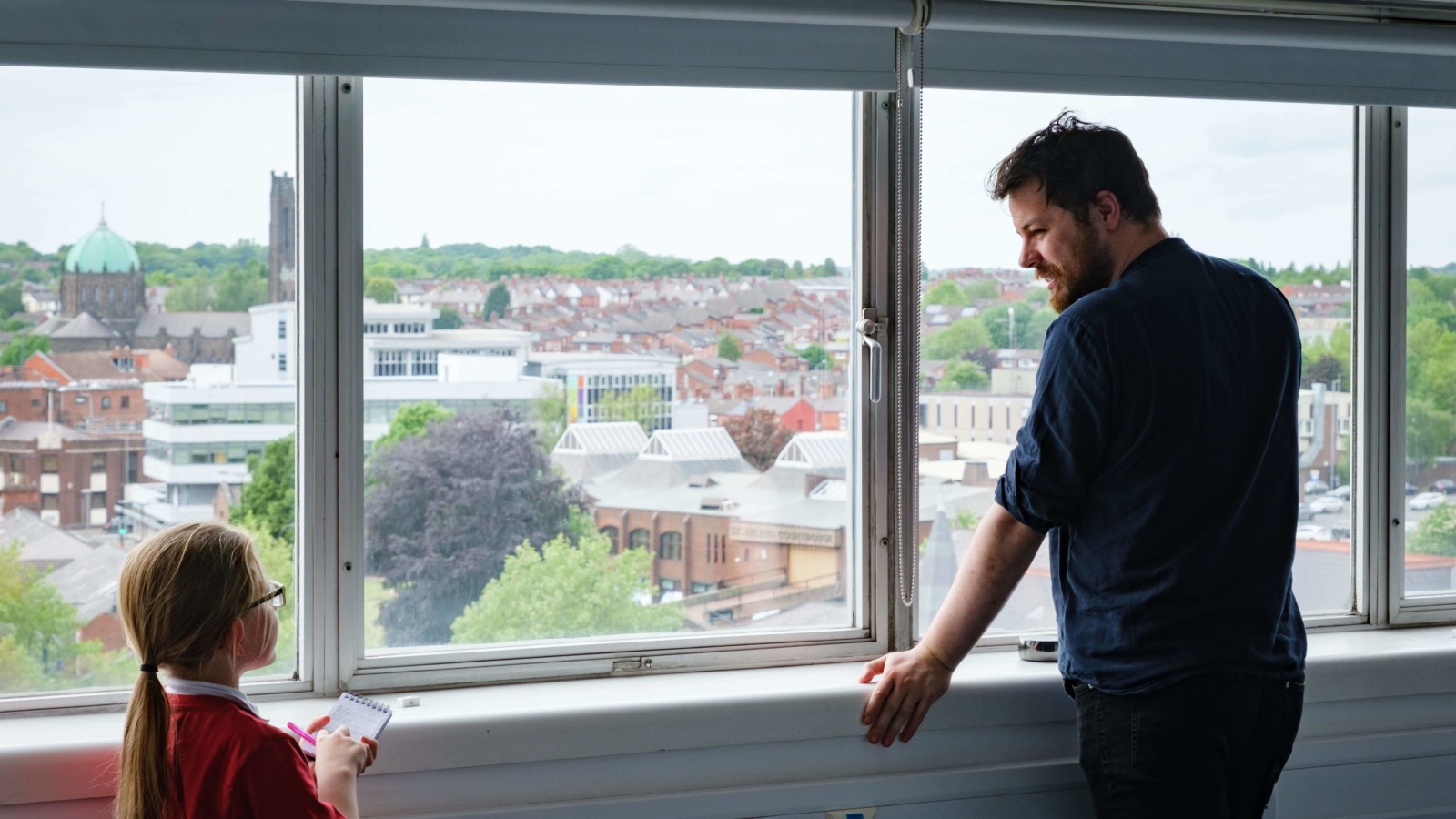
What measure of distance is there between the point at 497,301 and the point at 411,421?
0.25 meters

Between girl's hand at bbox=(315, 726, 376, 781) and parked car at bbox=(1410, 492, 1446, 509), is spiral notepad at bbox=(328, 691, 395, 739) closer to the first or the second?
girl's hand at bbox=(315, 726, 376, 781)

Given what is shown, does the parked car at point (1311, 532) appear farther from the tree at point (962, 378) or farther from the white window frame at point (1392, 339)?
the tree at point (962, 378)

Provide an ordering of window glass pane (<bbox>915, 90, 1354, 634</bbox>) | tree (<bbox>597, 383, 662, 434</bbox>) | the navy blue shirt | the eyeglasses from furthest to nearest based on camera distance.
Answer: window glass pane (<bbox>915, 90, 1354, 634</bbox>)
tree (<bbox>597, 383, 662, 434</bbox>)
the navy blue shirt
the eyeglasses

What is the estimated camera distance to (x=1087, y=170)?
1.78 m

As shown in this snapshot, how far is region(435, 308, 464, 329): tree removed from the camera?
201 cm

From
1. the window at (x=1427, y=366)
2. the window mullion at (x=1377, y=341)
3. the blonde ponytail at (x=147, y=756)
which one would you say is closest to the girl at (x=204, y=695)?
the blonde ponytail at (x=147, y=756)

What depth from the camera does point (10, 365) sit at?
1.84m

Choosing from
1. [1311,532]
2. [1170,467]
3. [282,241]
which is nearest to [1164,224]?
[1311,532]

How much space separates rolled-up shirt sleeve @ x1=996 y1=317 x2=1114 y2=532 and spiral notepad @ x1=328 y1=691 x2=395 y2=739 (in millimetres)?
968

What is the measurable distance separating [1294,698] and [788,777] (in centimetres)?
79

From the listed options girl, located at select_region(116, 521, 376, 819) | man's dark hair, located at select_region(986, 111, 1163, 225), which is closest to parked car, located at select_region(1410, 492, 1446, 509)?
man's dark hair, located at select_region(986, 111, 1163, 225)

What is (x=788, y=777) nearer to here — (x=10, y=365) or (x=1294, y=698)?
(x=1294, y=698)

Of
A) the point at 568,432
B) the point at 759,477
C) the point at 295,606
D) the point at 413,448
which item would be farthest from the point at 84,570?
the point at 759,477

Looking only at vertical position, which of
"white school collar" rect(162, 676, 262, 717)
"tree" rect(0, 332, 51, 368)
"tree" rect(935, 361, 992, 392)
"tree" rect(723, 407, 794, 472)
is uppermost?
"tree" rect(0, 332, 51, 368)
